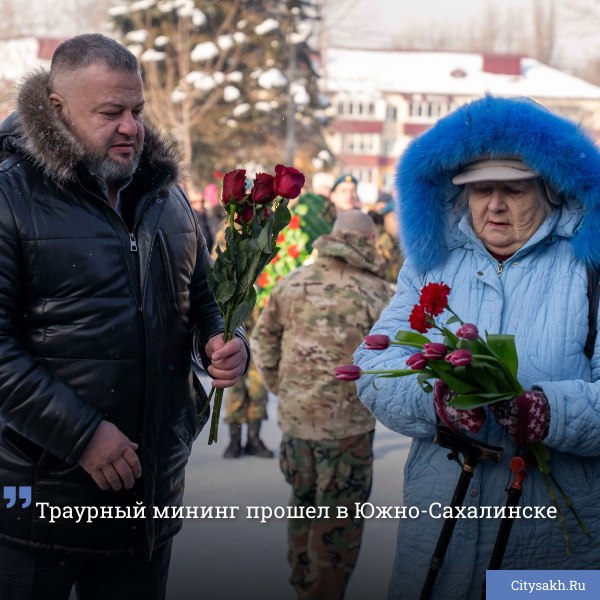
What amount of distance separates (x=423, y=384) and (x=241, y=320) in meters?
0.57

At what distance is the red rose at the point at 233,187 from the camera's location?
10.8 ft

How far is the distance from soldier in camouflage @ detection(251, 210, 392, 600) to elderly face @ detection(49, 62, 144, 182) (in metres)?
2.24

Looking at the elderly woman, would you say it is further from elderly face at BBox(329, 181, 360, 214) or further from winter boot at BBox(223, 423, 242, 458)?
elderly face at BBox(329, 181, 360, 214)

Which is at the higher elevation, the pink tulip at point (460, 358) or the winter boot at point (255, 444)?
the pink tulip at point (460, 358)

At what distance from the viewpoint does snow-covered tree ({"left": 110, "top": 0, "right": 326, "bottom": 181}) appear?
27.5 meters

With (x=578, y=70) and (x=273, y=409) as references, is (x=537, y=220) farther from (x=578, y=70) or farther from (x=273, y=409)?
(x=578, y=70)

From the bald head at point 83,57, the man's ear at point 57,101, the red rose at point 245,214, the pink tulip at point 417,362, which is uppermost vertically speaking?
the bald head at point 83,57

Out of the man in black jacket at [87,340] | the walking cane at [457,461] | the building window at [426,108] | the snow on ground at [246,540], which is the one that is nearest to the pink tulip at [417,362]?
the walking cane at [457,461]

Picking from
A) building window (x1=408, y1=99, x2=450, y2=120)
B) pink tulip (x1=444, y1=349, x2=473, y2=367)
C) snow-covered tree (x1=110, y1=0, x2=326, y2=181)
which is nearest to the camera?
pink tulip (x1=444, y1=349, x2=473, y2=367)

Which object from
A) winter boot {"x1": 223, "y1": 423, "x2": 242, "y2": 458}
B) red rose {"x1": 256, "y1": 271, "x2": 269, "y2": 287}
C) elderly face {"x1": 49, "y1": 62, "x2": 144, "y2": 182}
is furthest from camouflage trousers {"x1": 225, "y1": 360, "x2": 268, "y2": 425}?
elderly face {"x1": 49, "y1": 62, "x2": 144, "y2": 182}

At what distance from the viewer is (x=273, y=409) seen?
1084 centimetres

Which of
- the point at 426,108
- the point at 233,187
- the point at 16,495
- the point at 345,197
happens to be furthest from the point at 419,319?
the point at 426,108

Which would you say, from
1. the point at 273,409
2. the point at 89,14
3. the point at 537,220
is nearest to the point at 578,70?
the point at 89,14

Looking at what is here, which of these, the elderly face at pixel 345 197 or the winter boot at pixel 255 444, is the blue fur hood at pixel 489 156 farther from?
the elderly face at pixel 345 197
